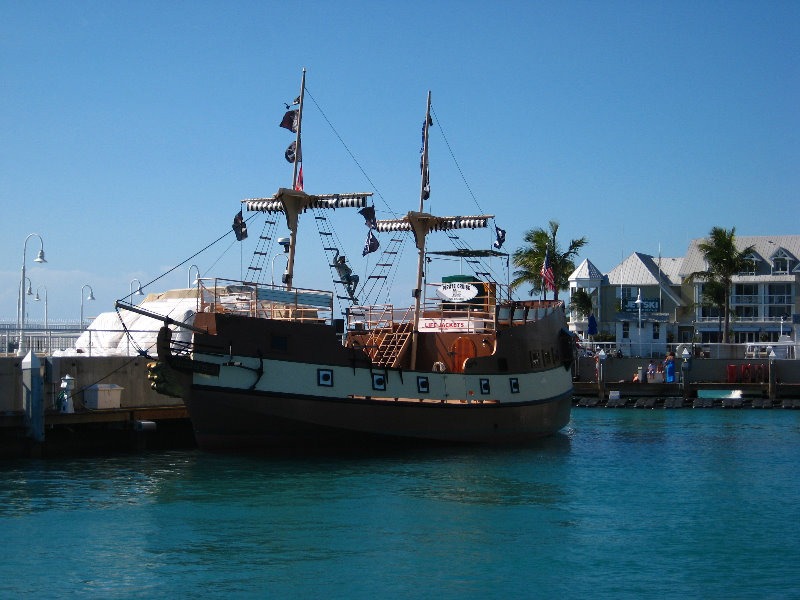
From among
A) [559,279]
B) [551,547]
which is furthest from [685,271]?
[551,547]

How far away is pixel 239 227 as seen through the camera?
2966cm

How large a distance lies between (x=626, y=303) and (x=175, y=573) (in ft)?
204

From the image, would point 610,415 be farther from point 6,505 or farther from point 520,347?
point 6,505

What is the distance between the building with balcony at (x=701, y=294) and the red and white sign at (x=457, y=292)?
45.6m

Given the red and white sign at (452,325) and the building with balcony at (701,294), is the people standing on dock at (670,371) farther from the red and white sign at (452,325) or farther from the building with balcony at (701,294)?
the red and white sign at (452,325)

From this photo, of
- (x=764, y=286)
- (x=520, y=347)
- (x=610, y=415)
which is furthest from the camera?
(x=764, y=286)

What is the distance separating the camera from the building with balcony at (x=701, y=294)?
254 ft

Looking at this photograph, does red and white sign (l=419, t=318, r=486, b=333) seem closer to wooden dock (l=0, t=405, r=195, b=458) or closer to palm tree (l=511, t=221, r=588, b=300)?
wooden dock (l=0, t=405, r=195, b=458)

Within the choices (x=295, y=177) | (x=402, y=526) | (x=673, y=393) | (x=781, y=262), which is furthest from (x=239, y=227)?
(x=781, y=262)

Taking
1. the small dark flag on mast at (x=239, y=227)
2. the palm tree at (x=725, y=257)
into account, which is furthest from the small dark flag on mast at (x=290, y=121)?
the palm tree at (x=725, y=257)

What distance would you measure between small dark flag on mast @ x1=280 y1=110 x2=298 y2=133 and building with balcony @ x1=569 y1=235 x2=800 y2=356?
159 ft

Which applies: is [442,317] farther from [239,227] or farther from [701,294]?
[701,294]

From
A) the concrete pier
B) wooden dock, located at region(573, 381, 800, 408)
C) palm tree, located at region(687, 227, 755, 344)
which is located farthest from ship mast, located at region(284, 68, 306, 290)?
palm tree, located at region(687, 227, 755, 344)

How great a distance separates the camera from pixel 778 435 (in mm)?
35250
